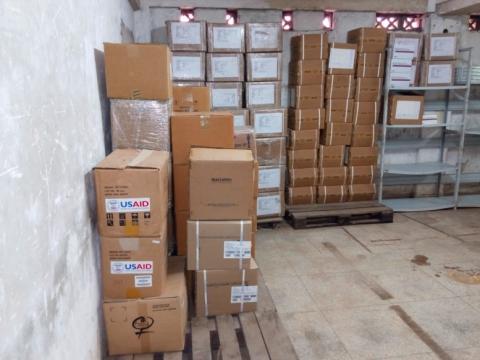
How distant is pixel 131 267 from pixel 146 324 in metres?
0.30

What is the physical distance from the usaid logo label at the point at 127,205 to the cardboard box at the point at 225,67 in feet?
7.36

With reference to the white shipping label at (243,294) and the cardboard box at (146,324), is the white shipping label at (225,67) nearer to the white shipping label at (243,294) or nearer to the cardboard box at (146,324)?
the white shipping label at (243,294)

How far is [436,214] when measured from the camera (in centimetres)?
439

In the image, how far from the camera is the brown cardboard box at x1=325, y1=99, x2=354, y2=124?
411cm

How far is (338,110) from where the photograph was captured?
4137 millimetres

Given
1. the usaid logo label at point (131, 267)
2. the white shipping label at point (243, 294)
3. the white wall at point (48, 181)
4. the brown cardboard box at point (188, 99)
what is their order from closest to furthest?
the white wall at point (48, 181), the usaid logo label at point (131, 267), the white shipping label at point (243, 294), the brown cardboard box at point (188, 99)

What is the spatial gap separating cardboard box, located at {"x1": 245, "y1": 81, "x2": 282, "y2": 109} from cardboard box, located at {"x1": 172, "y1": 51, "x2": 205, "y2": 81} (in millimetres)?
471

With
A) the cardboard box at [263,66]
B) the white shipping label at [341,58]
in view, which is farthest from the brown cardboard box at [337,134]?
the cardboard box at [263,66]

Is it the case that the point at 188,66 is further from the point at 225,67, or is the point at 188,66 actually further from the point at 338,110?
the point at 338,110

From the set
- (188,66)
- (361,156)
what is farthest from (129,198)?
(361,156)

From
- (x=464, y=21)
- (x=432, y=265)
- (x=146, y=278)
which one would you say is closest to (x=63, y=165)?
(x=146, y=278)

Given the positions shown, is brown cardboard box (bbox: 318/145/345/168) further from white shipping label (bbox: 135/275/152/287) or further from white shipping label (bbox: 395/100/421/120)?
white shipping label (bbox: 135/275/152/287)

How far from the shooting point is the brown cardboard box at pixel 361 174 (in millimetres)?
4277

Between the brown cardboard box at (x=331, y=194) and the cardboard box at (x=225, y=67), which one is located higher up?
the cardboard box at (x=225, y=67)
